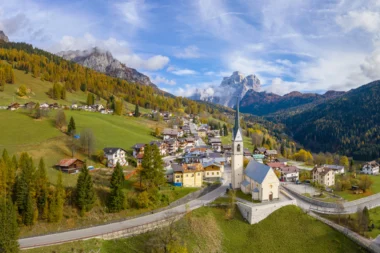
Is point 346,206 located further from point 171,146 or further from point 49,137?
point 49,137

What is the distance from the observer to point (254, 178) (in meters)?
49.8

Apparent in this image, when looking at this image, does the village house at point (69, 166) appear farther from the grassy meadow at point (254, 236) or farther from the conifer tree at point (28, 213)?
the grassy meadow at point (254, 236)

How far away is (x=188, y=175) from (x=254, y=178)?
13.3 meters

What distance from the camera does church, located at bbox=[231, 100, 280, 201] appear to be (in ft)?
155

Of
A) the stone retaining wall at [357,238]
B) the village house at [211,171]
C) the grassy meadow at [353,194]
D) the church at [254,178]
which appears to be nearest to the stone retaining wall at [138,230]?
the church at [254,178]

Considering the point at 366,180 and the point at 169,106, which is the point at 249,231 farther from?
the point at 169,106

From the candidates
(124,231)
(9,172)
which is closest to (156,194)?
(124,231)

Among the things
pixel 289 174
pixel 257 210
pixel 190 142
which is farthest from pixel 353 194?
pixel 190 142

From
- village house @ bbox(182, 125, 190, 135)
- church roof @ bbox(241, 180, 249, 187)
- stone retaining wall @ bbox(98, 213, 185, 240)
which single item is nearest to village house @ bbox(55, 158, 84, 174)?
stone retaining wall @ bbox(98, 213, 185, 240)

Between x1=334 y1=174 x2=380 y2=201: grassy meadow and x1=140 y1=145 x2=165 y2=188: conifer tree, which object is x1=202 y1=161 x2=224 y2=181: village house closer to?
x1=140 y1=145 x2=165 y2=188: conifer tree

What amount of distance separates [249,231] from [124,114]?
94.0m

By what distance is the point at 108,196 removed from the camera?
146ft

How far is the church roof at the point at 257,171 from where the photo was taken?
157 feet

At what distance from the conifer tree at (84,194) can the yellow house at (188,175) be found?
59.0ft
